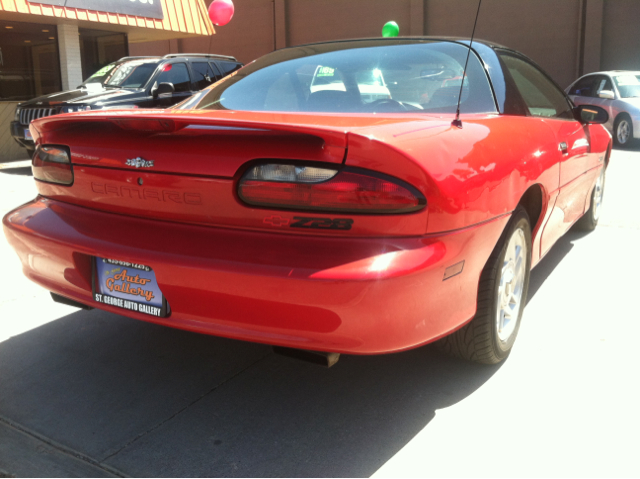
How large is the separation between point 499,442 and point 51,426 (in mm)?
1648

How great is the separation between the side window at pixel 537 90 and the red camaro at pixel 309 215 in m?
0.45

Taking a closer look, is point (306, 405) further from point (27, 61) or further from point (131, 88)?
point (27, 61)

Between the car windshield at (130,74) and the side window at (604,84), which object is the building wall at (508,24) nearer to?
the side window at (604,84)

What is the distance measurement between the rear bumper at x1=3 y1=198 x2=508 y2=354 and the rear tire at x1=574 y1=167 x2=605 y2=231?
306 cm

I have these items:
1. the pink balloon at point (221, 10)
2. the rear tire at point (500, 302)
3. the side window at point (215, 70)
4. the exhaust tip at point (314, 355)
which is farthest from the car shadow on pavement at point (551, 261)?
the pink balloon at point (221, 10)

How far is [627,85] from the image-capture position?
12.4m

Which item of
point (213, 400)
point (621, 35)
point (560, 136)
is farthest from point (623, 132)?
point (213, 400)

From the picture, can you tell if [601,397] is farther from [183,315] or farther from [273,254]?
[183,315]

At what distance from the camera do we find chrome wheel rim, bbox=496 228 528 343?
2662 mm

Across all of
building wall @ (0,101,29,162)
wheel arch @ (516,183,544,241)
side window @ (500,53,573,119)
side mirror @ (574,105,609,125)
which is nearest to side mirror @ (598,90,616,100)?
side mirror @ (574,105,609,125)

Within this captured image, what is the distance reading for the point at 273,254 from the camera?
201 centimetres

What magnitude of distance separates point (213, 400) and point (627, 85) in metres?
12.4

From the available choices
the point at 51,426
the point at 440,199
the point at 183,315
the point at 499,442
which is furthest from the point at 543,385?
the point at 51,426

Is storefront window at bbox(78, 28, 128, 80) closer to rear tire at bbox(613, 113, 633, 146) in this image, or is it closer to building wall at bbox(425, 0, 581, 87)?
building wall at bbox(425, 0, 581, 87)
